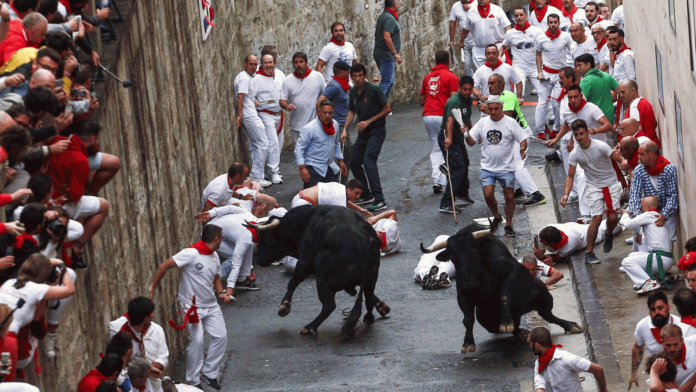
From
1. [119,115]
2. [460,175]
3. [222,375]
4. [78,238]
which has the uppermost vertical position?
[119,115]

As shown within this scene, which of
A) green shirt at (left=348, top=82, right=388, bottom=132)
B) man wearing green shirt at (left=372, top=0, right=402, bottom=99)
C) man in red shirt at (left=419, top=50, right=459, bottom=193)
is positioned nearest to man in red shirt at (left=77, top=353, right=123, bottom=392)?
green shirt at (left=348, top=82, right=388, bottom=132)

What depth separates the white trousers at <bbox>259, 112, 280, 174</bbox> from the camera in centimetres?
1594

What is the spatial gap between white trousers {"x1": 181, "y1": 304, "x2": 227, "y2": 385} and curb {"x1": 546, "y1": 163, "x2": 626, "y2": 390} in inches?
137

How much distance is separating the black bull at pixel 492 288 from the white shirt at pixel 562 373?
5.34 ft

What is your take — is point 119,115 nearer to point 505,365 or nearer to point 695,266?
point 505,365

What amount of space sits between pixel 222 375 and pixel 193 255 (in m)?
1.27

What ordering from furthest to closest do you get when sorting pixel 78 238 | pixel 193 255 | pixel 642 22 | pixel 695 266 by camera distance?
pixel 642 22 < pixel 193 255 < pixel 695 266 < pixel 78 238

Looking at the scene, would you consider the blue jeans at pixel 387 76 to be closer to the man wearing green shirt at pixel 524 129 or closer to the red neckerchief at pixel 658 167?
the man wearing green shirt at pixel 524 129

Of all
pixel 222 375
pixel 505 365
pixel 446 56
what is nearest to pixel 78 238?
pixel 222 375

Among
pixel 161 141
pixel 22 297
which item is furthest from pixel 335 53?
pixel 22 297

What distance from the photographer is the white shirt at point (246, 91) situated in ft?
51.4

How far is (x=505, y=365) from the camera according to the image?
9992 millimetres

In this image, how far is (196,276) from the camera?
33.1 ft

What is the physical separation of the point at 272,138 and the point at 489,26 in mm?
5328
